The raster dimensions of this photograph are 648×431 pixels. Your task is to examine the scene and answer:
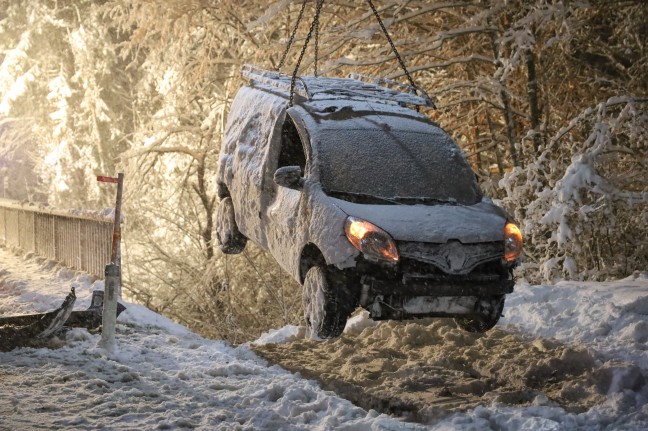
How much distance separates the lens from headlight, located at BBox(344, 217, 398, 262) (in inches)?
248

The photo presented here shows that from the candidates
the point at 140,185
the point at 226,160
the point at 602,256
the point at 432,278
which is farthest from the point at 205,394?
the point at 140,185

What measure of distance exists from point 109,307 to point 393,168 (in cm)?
330

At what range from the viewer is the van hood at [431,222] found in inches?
250

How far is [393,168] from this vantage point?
727 cm

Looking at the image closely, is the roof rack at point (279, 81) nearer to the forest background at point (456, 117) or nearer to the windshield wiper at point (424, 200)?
the windshield wiper at point (424, 200)

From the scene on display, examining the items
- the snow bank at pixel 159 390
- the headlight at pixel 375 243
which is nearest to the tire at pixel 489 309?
the headlight at pixel 375 243

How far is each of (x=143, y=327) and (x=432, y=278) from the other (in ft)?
14.7

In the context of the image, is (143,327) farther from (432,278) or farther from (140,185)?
(140,185)

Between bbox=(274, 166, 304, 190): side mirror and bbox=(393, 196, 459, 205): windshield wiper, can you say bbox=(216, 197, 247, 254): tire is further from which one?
bbox=(393, 196, 459, 205): windshield wiper

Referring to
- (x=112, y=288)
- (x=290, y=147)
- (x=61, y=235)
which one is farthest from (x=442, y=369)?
(x=61, y=235)

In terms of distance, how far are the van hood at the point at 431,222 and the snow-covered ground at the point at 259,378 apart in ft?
4.46

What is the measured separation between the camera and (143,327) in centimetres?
960

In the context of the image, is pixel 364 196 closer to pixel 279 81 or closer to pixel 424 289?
pixel 424 289

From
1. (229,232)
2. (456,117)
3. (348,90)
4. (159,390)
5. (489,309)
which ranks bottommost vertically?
(159,390)
